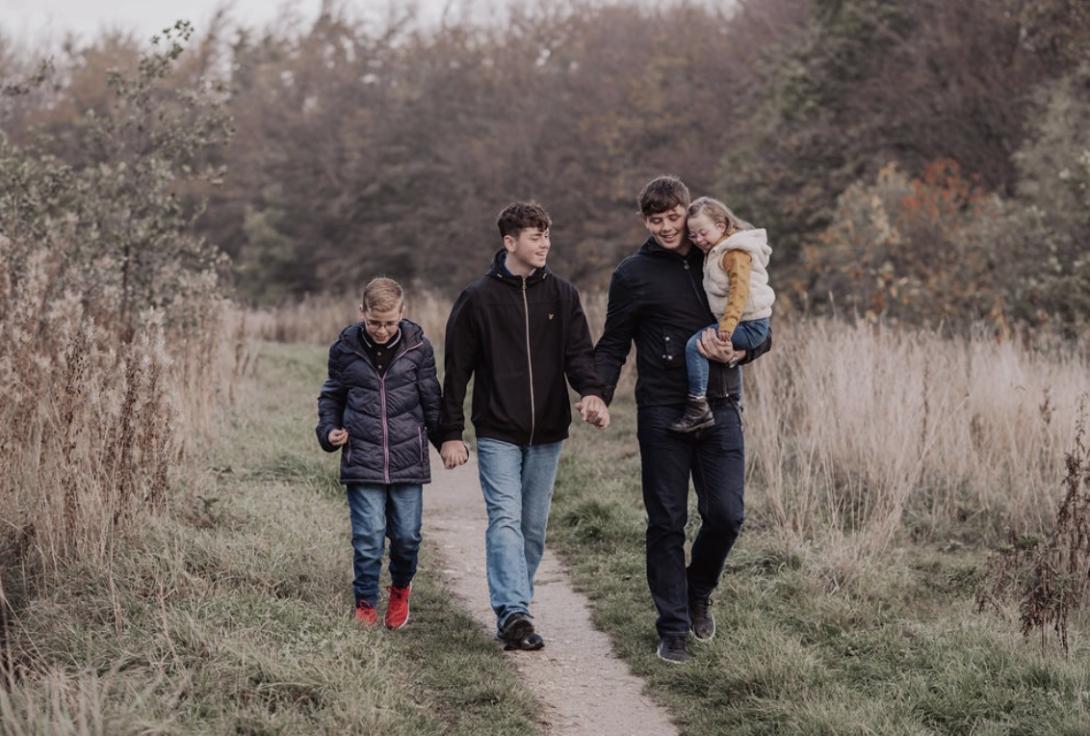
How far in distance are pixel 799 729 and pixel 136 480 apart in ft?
10.8

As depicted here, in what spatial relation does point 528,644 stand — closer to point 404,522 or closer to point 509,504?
point 509,504

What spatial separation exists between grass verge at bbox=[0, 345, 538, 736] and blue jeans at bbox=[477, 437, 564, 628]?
0.29 m

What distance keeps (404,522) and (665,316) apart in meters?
1.53

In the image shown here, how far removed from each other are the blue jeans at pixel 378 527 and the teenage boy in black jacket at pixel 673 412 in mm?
1099

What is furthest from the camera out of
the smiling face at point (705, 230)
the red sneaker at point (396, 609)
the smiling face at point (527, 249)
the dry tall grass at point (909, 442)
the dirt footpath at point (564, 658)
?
the dry tall grass at point (909, 442)

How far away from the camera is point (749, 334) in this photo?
4965mm

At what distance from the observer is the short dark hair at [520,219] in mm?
4988

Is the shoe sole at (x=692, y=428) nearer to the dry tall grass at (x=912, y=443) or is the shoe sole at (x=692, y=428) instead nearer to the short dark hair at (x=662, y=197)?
the short dark hair at (x=662, y=197)

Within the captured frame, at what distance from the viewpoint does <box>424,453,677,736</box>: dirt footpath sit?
14.7ft

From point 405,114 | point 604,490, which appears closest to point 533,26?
point 405,114

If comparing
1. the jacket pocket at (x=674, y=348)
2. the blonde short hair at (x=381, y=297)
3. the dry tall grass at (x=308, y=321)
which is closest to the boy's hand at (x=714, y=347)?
the jacket pocket at (x=674, y=348)

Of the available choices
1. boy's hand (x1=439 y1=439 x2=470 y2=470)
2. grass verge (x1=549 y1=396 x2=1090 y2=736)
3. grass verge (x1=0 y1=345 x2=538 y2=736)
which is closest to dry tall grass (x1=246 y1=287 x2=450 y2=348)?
grass verge (x1=549 y1=396 x2=1090 y2=736)

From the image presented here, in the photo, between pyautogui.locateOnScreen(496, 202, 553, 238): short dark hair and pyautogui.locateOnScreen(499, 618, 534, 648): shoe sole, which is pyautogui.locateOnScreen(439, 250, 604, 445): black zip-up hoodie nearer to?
pyautogui.locateOnScreen(496, 202, 553, 238): short dark hair

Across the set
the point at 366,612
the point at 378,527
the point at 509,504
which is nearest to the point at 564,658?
the point at 509,504
